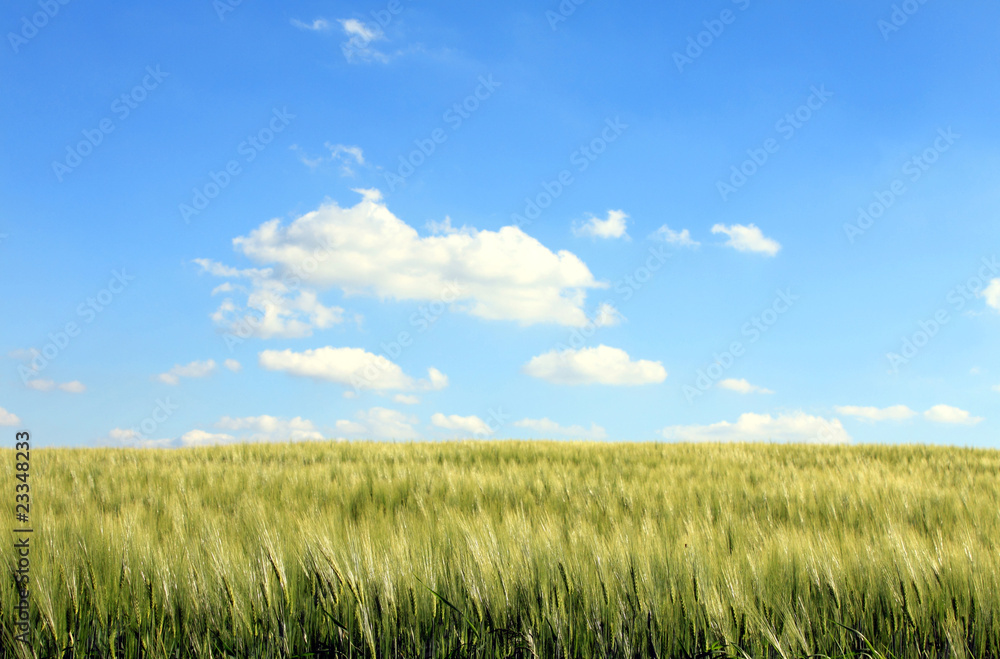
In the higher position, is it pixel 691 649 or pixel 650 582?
pixel 650 582

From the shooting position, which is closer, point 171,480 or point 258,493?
point 258,493

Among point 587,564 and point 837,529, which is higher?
point 587,564

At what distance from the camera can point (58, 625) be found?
197 centimetres

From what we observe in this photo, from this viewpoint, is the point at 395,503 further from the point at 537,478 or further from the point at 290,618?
the point at 290,618

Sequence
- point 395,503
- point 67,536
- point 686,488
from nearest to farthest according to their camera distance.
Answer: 1. point 67,536
2. point 395,503
3. point 686,488

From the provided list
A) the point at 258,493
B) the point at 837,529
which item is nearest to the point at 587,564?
the point at 837,529

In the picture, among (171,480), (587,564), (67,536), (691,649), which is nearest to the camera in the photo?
(691,649)

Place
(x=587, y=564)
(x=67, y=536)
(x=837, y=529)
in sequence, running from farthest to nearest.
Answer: (x=837, y=529)
(x=67, y=536)
(x=587, y=564)

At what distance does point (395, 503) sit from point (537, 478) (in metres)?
1.25

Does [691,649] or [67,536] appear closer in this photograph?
[691,649]

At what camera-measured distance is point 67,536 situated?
111 inches

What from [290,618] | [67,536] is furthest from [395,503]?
[290,618]

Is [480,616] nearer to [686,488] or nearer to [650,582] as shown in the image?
[650,582]

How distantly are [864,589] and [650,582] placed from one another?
884 millimetres
